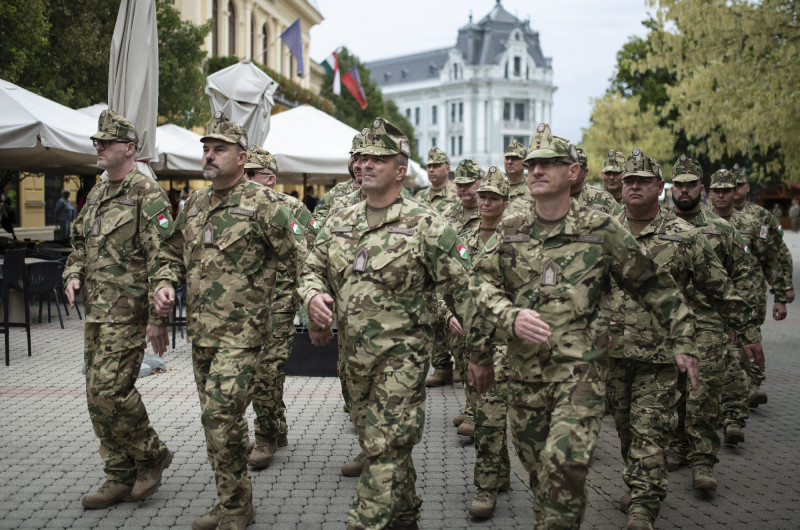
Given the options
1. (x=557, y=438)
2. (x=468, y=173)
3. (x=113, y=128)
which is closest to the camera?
(x=557, y=438)

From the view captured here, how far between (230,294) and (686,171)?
11.9 ft

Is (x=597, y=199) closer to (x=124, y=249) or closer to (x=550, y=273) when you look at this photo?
(x=550, y=273)

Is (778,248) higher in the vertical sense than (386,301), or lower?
higher

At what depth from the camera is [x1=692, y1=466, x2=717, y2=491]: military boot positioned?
17.8 ft

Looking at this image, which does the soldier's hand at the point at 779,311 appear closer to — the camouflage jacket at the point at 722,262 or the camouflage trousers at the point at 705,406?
the camouflage jacket at the point at 722,262

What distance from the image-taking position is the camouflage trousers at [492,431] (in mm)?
5141

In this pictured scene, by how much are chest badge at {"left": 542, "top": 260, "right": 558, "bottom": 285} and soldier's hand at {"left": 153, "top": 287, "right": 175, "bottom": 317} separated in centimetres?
214

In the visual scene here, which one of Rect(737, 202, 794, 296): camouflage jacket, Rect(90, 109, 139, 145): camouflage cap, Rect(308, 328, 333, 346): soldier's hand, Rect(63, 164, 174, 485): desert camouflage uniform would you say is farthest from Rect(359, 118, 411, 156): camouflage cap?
Rect(737, 202, 794, 296): camouflage jacket

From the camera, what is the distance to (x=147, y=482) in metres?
5.21

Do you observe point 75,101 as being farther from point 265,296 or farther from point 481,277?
point 481,277

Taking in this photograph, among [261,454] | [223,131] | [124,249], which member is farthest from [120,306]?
[261,454]

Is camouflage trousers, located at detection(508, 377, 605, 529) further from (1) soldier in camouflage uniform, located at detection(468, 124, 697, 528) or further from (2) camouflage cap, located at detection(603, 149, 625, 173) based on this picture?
(2) camouflage cap, located at detection(603, 149, 625, 173)

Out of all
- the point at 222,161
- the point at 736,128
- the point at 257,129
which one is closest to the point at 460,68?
the point at 736,128

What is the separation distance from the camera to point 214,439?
14.8 ft
